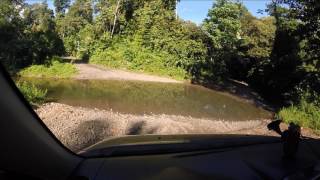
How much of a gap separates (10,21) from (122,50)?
1.51 metres

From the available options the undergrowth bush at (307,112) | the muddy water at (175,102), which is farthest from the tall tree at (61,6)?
the undergrowth bush at (307,112)

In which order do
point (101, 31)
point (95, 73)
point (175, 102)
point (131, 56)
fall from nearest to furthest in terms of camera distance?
point (101, 31), point (131, 56), point (95, 73), point (175, 102)

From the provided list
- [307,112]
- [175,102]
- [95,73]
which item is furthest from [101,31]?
[175,102]

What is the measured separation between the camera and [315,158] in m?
1.32

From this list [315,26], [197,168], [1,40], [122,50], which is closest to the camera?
[1,40]

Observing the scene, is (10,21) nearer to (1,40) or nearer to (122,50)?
(1,40)

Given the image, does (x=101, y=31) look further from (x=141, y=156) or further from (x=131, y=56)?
(x=131, y=56)

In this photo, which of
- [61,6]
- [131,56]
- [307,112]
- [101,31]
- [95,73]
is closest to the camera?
[61,6]

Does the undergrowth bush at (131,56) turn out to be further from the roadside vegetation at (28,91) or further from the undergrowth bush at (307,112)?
the undergrowth bush at (307,112)

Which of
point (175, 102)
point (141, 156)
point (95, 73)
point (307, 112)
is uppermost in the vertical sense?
point (95, 73)

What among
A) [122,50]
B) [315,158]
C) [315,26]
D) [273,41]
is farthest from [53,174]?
[273,41]

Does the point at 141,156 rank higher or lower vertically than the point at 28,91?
lower

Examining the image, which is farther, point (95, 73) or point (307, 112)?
point (307, 112)

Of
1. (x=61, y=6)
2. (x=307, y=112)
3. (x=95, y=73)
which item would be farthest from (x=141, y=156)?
(x=307, y=112)
